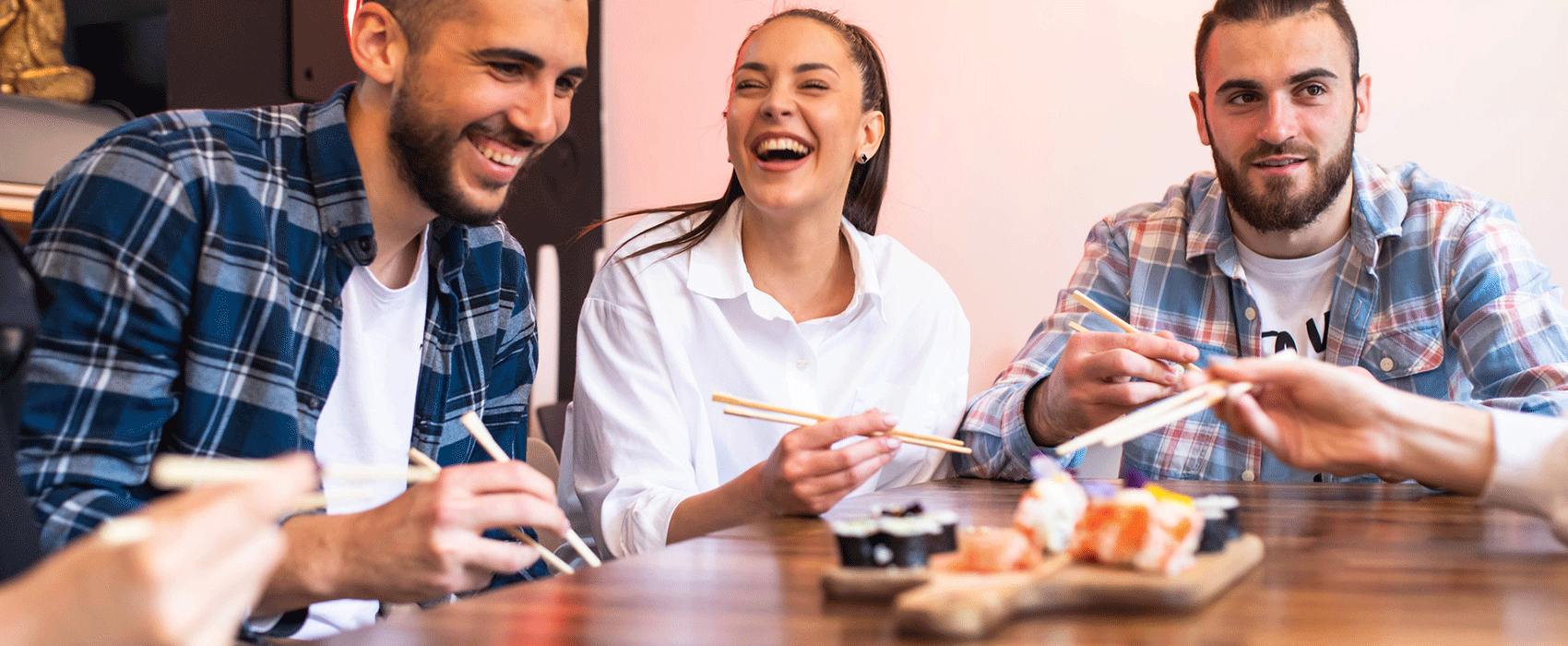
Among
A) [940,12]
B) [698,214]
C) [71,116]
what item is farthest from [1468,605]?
[940,12]

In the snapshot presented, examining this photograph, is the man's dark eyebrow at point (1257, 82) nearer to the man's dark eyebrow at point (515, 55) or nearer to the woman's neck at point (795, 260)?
the woman's neck at point (795, 260)

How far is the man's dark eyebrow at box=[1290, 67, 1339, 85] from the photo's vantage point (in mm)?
1956

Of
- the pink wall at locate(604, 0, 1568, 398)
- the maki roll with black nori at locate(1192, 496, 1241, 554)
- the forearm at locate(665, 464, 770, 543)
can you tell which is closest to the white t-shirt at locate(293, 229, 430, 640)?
the forearm at locate(665, 464, 770, 543)

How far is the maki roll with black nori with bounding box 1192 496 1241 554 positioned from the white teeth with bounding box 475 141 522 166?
40.9 inches

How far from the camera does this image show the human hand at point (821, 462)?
123 cm

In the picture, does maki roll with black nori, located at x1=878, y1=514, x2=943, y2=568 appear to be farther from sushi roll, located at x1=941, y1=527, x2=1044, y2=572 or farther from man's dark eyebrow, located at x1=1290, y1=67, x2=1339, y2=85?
man's dark eyebrow, located at x1=1290, y1=67, x2=1339, y2=85

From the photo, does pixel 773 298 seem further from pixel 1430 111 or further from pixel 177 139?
pixel 1430 111

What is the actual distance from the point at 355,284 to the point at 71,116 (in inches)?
49.7

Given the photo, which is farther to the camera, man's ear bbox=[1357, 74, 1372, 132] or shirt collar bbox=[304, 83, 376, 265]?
man's ear bbox=[1357, 74, 1372, 132]

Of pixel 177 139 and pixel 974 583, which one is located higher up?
pixel 177 139

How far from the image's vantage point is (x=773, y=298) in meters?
1.90

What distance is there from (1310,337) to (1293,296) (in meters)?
0.10

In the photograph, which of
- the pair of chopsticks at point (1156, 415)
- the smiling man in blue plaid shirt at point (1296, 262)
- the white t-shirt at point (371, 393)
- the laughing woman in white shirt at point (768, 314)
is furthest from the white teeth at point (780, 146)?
the pair of chopsticks at point (1156, 415)

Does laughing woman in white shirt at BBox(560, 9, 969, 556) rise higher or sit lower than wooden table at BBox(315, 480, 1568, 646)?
higher
